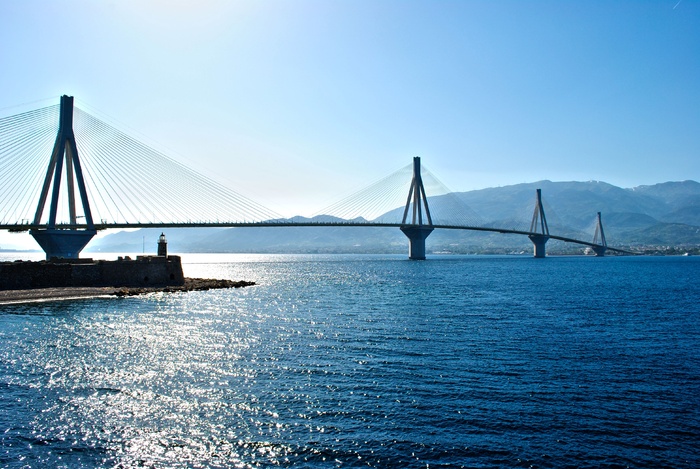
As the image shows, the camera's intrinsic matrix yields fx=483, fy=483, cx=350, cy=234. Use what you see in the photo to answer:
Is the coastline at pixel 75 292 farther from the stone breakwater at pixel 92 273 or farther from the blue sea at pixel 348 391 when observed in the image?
the blue sea at pixel 348 391

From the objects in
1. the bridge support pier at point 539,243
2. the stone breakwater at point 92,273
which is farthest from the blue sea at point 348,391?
the bridge support pier at point 539,243

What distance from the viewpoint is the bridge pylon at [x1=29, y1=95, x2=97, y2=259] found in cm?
5484

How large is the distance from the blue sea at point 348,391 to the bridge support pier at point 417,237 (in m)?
76.6

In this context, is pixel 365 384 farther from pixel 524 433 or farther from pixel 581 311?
pixel 581 311

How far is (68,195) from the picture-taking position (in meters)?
56.4

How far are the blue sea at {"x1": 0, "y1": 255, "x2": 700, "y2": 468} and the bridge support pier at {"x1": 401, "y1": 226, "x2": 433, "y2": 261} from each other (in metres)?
76.6

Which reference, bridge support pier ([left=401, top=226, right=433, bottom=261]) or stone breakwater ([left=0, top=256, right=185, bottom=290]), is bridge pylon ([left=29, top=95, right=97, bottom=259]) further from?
bridge support pier ([left=401, top=226, right=433, bottom=261])

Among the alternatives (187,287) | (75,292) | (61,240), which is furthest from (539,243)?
(75,292)

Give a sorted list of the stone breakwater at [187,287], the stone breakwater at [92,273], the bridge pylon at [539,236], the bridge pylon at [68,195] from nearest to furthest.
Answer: the stone breakwater at [92,273]
the stone breakwater at [187,287]
the bridge pylon at [68,195]
the bridge pylon at [539,236]

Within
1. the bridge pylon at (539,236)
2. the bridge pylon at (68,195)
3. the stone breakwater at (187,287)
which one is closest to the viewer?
the stone breakwater at (187,287)

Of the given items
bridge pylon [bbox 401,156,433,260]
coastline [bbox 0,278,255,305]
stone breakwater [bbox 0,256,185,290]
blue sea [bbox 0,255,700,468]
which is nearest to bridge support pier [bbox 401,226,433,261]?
bridge pylon [bbox 401,156,433,260]

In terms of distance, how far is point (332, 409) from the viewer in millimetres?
12148

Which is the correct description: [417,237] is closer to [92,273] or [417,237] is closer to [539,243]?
[539,243]

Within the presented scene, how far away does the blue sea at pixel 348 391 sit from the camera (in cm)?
989
